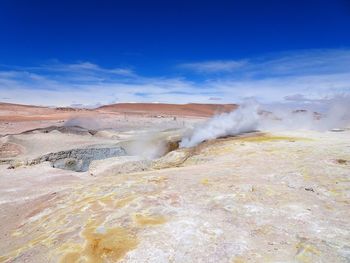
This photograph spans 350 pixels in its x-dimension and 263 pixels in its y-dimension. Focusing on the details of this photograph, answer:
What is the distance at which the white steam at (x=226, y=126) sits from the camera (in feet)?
56.0

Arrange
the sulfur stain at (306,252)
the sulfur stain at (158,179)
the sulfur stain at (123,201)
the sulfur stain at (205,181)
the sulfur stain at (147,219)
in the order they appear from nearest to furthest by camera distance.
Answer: the sulfur stain at (306,252), the sulfur stain at (147,219), the sulfur stain at (123,201), the sulfur stain at (205,181), the sulfur stain at (158,179)

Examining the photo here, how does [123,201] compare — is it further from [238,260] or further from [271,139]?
[271,139]

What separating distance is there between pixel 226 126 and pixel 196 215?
12635mm

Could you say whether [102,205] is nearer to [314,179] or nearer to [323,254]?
[323,254]

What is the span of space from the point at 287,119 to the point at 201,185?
51.7 feet

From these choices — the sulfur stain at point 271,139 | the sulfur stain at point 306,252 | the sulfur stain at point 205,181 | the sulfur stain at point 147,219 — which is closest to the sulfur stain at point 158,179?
the sulfur stain at point 205,181

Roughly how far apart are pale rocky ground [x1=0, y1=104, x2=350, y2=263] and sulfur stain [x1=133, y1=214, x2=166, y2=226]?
18mm

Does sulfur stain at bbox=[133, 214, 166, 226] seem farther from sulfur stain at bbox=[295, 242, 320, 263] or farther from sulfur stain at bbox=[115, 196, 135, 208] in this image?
sulfur stain at bbox=[295, 242, 320, 263]

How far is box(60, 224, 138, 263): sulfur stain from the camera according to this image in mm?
4582

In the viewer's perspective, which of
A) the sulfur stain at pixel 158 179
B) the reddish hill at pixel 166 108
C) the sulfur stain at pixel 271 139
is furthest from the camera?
the reddish hill at pixel 166 108


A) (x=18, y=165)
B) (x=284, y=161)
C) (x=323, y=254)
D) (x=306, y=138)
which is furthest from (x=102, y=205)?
(x=306, y=138)

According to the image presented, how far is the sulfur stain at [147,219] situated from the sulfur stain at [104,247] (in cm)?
37

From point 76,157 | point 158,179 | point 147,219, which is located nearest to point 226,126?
point 76,157

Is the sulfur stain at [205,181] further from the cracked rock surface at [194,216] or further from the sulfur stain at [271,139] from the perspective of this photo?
the sulfur stain at [271,139]
